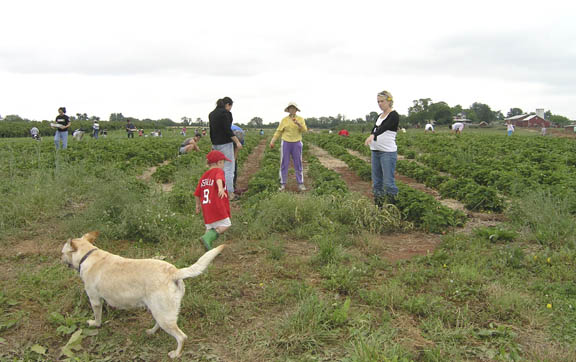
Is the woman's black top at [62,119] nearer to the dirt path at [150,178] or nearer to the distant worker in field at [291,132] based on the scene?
the dirt path at [150,178]

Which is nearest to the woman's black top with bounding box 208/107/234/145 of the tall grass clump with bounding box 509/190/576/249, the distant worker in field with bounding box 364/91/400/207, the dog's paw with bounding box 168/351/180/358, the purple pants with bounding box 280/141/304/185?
the purple pants with bounding box 280/141/304/185

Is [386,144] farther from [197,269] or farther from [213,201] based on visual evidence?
[197,269]

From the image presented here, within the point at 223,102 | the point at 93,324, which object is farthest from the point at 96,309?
the point at 223,102

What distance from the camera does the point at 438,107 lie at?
8756 centimetres

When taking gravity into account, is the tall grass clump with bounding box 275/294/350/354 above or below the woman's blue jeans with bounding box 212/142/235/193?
below

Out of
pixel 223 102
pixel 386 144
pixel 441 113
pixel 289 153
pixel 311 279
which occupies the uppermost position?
pixel 441 113

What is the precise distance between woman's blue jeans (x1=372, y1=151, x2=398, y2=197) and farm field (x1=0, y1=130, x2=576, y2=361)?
293 millimetres

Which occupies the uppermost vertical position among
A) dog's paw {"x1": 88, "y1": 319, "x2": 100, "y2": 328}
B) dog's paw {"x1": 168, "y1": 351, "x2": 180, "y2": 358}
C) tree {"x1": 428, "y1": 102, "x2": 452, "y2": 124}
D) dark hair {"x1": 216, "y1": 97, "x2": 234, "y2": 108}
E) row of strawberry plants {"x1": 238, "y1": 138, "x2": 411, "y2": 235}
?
tree {"x1": 428, "y1": 102, "x2": 452, "y2": 124}

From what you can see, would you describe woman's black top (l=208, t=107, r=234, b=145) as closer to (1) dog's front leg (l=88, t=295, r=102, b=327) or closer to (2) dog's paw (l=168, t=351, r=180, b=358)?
(1) dog's front leg (l=88, t=295, r=102, b=327)

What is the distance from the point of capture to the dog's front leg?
3.26 m

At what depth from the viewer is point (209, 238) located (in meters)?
4.77

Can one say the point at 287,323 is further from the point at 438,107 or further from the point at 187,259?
the point at 438,107

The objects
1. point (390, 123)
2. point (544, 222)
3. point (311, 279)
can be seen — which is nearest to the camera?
point (311, 279)

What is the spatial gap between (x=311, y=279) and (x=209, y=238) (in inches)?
56.2
